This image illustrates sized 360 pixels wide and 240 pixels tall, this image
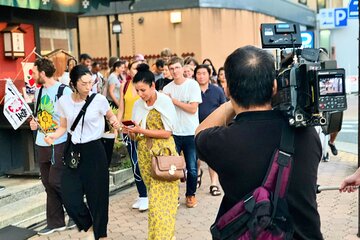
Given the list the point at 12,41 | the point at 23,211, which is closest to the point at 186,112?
the point at 23,211

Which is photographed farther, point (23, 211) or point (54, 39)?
point (54, 39)

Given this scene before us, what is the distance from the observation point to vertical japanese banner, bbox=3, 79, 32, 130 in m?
5.46

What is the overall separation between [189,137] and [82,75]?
2.07m

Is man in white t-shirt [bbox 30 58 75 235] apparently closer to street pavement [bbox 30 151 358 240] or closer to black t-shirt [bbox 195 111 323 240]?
street pavement [bbox 30 151 358 240]

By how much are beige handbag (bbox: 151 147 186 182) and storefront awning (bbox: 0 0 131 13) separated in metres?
4.27

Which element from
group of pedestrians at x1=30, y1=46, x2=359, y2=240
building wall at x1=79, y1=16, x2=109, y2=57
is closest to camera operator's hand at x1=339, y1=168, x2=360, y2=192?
group of pedestrians at x1=30, y1=46, x2=359, y2=240

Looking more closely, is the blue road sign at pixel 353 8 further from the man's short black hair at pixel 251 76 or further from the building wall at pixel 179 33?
the building wall at pixel 179 33

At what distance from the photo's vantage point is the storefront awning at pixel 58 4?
7.85 metres

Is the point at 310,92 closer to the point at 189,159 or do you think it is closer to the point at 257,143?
the point at 257,143

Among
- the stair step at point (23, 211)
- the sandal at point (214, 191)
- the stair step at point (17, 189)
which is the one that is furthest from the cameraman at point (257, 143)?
the stair step at point (17, 189)

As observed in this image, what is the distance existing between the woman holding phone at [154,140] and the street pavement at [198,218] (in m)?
0.74

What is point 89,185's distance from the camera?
500cm

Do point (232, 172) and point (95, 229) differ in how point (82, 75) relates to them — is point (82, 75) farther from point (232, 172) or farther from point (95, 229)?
point (232, 172)

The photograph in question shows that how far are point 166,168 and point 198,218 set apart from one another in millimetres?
1581
